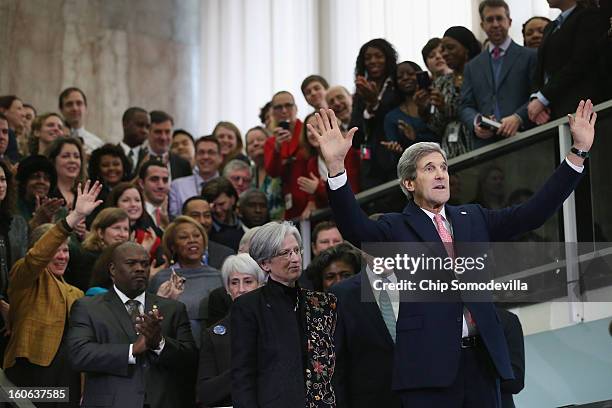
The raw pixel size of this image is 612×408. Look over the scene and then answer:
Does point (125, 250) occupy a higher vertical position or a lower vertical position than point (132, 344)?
higher

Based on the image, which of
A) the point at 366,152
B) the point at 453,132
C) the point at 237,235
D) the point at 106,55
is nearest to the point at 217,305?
the point at 237,235

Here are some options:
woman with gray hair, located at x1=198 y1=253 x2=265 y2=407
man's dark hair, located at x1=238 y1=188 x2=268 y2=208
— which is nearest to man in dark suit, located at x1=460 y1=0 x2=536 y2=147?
man's dark hair, located at x1=238 y1=188 x2=268 y2=208

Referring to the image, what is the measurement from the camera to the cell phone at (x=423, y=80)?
26.3 ft

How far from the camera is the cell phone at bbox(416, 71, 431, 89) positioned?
26.3 feet

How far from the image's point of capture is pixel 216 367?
5828mm

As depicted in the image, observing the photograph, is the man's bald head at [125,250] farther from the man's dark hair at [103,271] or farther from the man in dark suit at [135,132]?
the man in dark suit at [135,132]

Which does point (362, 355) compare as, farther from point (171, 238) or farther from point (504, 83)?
point (504, 83)

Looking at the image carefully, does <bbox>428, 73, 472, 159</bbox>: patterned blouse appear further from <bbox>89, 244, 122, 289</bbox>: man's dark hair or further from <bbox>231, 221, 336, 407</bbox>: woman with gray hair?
<bbox>231, 221, 336, 407</bbox>: woman with gray hair

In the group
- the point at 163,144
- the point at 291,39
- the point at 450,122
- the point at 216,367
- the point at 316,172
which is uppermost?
the point at 291,39

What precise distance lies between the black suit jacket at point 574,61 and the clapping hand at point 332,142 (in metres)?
2.67

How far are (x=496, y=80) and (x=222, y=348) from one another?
2.72m

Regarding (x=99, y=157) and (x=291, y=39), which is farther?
(x=291, y=39)

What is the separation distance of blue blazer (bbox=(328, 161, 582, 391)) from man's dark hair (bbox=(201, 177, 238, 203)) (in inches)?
166

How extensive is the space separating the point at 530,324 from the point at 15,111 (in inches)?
221
